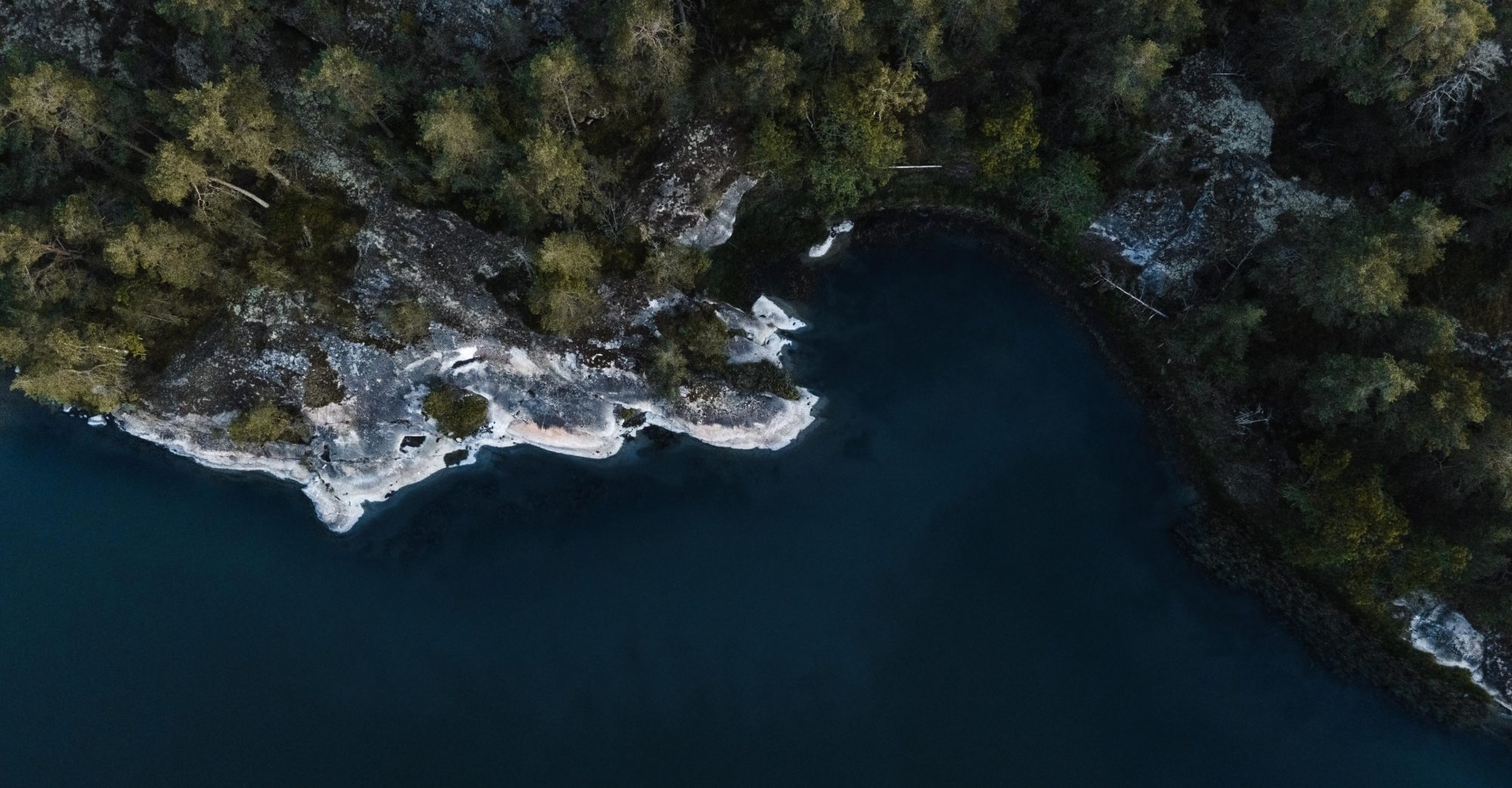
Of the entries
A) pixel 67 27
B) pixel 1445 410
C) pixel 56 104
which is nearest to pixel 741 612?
pixel 1445 410

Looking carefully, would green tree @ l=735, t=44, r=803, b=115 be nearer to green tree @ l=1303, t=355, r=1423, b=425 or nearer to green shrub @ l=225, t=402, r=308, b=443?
green tree @ l=1303, t=355, r=1423, b=425

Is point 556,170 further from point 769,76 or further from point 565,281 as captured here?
point 769,76

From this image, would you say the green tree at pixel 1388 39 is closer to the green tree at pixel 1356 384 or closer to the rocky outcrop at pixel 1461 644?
the green tree at pixel 1356 384

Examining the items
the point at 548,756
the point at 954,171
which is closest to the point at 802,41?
the point at 954,171

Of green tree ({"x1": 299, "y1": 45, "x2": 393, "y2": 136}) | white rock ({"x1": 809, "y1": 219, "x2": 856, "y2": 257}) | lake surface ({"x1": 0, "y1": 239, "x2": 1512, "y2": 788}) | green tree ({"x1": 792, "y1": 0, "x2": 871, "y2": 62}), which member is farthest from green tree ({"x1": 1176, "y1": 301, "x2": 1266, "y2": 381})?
green tree ({"x1": 299, "y1": 45, "x2": 393, "y2": 136})

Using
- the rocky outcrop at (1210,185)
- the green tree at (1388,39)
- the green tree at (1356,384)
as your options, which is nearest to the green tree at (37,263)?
the rocky outcrop at (1210,185)

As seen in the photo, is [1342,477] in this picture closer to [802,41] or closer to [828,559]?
[828,559]
